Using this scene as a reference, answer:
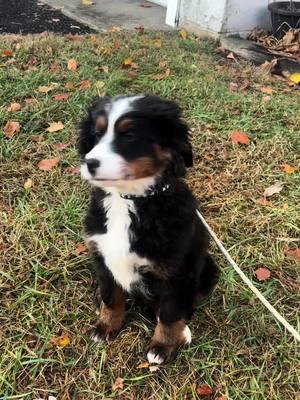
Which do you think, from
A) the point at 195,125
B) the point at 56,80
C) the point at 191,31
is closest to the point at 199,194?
the point at 195,125

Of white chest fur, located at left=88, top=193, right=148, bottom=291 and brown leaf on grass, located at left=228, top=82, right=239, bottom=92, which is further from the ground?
white chest fur, located at left=88, top=193, right=148, bottom=291

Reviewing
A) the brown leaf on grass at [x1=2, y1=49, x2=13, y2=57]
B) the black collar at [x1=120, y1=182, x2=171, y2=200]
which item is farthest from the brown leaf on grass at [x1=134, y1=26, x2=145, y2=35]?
the black collar at [x1=120, y1=182, x2=171, y2=200]

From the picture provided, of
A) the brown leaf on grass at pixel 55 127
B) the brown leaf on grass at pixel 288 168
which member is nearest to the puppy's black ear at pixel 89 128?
the brown leaf on grass at pixel 55 127

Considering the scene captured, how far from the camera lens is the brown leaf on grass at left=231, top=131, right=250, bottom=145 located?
462 centimetres

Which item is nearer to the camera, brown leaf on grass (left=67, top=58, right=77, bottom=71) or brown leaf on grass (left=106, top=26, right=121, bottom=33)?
brown leaf on grass (left=67, top=58, right=77, bottom=71)

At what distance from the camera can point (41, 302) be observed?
307 centimetres

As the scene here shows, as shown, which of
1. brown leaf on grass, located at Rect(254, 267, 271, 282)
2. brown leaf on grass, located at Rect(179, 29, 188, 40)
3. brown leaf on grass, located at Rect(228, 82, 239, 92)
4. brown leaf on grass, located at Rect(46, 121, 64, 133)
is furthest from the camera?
brown leaf on grass, located at Rect(179, 29, 188, 40)

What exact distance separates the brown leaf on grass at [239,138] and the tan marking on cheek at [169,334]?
89.5 inches

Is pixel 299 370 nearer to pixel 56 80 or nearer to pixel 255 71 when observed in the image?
pixel 56 80

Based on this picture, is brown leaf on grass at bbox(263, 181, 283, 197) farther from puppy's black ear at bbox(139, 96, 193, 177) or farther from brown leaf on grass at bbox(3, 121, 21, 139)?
brown leaf on grass at bbox(3, 121, 21, 139)

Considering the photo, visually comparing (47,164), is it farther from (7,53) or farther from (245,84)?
(245,84)

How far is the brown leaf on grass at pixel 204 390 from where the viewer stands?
2656mm

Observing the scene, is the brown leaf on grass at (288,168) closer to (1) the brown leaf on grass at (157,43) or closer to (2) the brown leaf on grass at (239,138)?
(2) the brown leaf on grass at (239,138)

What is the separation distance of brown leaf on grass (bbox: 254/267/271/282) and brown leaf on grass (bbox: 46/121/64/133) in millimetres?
2205
